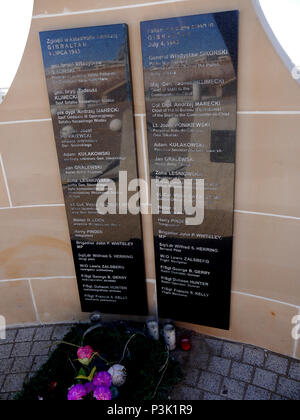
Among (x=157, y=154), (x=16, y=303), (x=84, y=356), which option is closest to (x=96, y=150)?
(x=157, y=154)

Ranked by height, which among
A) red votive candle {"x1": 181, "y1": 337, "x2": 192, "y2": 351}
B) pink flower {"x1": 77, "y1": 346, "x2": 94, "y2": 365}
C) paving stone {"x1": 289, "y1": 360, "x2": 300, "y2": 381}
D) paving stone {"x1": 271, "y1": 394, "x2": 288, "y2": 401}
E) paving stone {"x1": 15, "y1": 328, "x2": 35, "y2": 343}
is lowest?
paving stone {"x1": 271, "y1": 394, "x2": 288, "y2": 401}

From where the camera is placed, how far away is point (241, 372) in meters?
3.36

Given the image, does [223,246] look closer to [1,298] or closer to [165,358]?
[165,358]

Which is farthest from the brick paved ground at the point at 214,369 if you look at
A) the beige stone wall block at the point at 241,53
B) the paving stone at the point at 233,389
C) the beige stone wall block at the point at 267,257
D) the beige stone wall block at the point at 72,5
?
the beige stone wall block at the point at 72,5

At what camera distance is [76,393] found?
2809mm

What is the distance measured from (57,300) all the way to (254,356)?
2.12 meters

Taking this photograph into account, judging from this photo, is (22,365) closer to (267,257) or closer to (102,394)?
(102,394)

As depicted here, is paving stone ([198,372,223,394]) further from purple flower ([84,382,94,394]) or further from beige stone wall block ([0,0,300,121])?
beige stone wall block ([0,0,300,121])

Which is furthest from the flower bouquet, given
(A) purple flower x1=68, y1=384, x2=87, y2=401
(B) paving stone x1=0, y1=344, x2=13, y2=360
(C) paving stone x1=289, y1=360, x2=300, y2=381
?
(C) paving stone x1=289, y1=360, x2=300, y2=381

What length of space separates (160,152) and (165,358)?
1.87 meters

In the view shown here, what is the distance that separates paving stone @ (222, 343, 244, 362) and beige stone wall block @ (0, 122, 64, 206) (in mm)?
2178

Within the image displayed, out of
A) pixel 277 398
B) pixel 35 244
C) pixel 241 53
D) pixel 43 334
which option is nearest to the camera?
pixel 241 53

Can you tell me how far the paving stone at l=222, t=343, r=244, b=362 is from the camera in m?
3.51

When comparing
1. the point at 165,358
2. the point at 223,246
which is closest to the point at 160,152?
the point at 223,246
